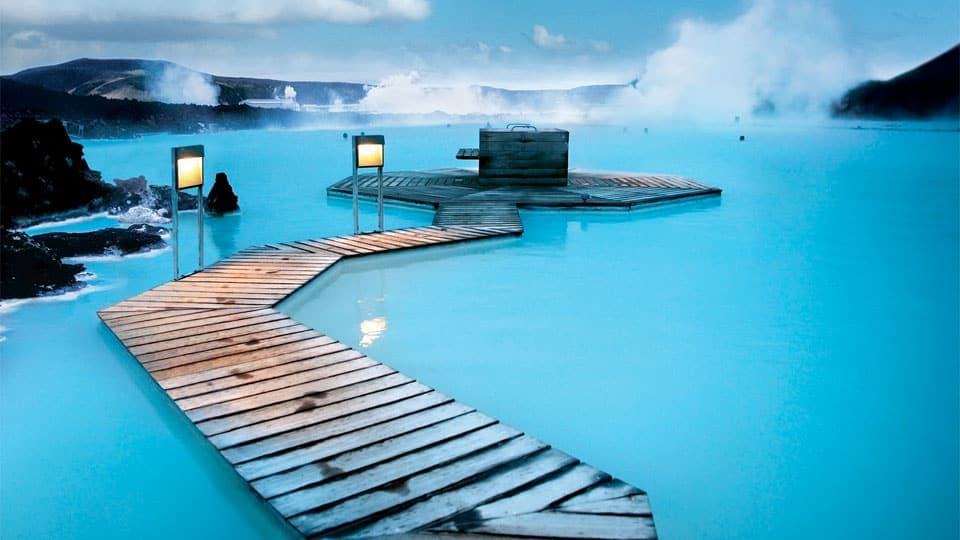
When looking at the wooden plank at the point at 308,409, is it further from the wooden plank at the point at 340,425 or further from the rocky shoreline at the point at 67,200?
the rocky shoreline at the point at 67,200

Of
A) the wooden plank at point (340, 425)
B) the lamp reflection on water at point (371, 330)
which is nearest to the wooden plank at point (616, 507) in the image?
the wooden plank at point (340, 425)

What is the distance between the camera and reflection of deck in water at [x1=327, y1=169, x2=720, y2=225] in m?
11.8

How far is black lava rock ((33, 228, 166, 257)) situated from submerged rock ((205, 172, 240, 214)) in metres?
2.49

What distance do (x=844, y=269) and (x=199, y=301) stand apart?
6.75 m

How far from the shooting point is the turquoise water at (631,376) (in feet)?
10.7

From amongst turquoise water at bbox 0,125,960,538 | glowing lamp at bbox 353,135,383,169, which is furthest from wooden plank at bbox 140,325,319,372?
glowing lamp at bbox 353,135,383,169

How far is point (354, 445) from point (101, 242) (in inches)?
275

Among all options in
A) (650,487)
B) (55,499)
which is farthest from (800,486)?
(55,499)

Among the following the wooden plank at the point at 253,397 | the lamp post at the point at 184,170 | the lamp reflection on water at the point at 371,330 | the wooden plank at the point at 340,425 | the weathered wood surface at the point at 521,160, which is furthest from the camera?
the weathered wood surface at the point at 521,160

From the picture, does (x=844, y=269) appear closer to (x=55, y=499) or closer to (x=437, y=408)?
(x=437, y=408)

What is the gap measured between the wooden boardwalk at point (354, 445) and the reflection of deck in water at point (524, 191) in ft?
17.9

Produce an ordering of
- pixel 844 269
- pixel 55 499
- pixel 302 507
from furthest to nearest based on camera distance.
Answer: pixel 844 269
pixel 55 499
pixel 302 507

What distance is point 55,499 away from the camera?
3283mm

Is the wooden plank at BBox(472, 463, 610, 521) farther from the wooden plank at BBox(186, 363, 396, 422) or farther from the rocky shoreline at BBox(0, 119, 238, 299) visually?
the rocky shoreline at BBox(0, 119, 238, 299)
